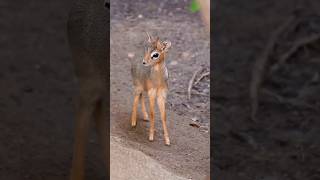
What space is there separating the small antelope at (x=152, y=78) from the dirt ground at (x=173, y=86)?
0.07ft

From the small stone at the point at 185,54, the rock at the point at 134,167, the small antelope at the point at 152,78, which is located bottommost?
the rock at the point at 134,167

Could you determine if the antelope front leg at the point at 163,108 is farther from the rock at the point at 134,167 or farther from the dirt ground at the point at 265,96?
the dirt ground at the point at 265,96

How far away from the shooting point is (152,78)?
124 cm

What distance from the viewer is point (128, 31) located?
68.9 inches

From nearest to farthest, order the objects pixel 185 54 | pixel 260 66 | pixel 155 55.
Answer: pixel 155 55 → pixel 185 54 → pixel 260 66

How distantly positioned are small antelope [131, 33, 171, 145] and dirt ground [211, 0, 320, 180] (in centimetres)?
47

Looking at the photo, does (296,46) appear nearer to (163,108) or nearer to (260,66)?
(260,66)
